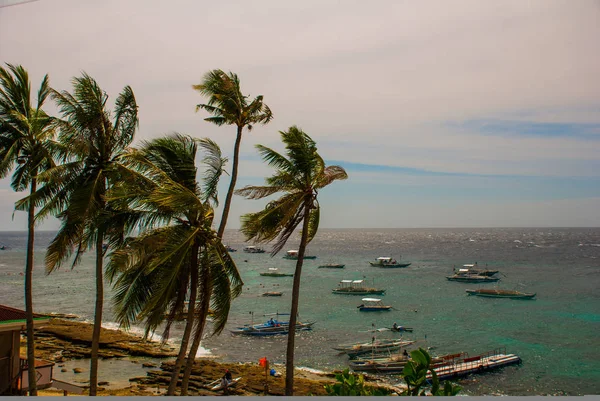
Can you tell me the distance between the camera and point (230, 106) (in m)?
4.36

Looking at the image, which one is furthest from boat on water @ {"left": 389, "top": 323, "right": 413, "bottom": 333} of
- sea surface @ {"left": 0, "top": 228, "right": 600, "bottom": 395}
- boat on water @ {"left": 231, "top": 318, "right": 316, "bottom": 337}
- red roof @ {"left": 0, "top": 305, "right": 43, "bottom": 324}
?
red roof @ {"left": 0, "top": 305, "right": 43, "bottom": 324}

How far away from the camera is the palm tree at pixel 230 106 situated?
434 cm

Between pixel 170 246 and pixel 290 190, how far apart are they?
1374 mm

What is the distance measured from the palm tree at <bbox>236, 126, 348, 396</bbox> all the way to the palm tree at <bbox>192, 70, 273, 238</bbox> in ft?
0.75

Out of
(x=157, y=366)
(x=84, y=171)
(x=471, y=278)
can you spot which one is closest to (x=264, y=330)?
(x=157, y=366)

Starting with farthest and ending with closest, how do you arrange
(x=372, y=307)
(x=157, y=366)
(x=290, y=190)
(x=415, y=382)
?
(x=372, y=307), (x=157, y=366), (x=290, y=190), (x=415, y=382)

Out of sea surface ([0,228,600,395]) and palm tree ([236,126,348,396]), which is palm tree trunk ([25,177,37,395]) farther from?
sea surface ([0,228,600,395])

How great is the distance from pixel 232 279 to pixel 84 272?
126ft

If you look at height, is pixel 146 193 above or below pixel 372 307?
above

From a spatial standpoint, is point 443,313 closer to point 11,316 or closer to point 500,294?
point 500,294

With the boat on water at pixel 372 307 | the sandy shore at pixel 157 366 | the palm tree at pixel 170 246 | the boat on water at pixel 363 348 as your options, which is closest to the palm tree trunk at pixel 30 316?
the palm tree at pixel 170 246

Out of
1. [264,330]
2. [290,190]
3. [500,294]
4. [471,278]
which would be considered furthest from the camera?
[471,278]

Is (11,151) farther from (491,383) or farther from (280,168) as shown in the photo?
(491,383)

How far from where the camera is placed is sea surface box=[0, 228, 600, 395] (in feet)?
50.9
